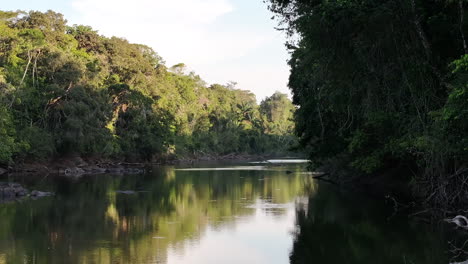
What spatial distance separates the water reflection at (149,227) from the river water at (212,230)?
0.03m

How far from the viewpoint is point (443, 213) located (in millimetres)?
19672

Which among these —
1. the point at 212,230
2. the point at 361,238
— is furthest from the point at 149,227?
the point at 361,238

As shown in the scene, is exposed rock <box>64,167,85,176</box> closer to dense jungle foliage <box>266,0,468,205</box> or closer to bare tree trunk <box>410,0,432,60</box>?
dense jungle foliage <box>266,0,468,205</box>

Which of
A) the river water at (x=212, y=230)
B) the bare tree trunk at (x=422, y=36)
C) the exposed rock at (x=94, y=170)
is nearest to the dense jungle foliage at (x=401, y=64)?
the bare tree trunk at (x=422, y=36)

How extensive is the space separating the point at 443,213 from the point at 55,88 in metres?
41.2

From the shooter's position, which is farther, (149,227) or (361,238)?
(149,227)

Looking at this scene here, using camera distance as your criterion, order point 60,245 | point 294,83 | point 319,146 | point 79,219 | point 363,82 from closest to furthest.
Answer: point 60,245
point 363,82
point 79,219
point 319,146
point 294,83

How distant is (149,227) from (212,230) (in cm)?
237

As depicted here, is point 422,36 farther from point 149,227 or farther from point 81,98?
point 81,98

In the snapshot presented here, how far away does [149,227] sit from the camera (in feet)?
64.2

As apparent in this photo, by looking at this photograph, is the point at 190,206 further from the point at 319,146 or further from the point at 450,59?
the point at 450,59

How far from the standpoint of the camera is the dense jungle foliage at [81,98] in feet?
163

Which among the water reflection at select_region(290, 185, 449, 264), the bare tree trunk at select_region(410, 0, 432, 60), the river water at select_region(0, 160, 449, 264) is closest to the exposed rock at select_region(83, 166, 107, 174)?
the river water at select_region(0, 160, 449, 264)

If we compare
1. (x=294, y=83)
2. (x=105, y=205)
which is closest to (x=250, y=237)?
(x=105, y=205)
